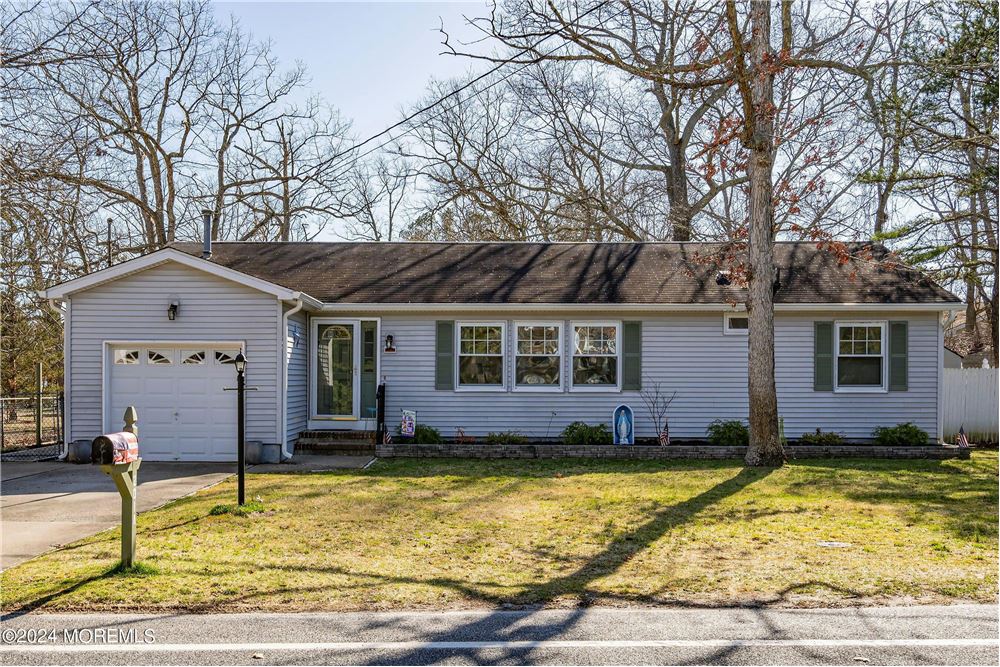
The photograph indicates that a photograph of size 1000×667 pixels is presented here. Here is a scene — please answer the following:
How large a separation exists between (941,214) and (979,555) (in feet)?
55.8

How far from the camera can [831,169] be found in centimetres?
2569

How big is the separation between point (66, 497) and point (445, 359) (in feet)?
23.4

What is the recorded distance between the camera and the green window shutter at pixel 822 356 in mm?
15023

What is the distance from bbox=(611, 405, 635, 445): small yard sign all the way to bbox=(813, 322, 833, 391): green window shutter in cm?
390

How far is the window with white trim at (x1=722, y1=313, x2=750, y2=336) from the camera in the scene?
15031 millimetres

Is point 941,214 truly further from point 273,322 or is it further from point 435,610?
point 435,610

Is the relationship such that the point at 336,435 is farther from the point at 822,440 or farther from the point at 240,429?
the point at 822,440

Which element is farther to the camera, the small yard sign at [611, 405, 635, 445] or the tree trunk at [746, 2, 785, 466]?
the small yard sign at [611, 405, 635, 445]

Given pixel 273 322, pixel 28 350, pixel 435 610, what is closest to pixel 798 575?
pixel 435 610

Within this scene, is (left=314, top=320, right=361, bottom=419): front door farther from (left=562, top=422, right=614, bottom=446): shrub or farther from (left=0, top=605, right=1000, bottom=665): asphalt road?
(left=0, top=605, right=1000, bottom=665): asphalt road

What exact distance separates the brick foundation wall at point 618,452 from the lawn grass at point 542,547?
97.8 inches

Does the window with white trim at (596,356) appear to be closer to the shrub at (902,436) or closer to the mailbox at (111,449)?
the shrub at (902,436)

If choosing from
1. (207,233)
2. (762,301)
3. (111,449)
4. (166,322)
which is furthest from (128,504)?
(207,233)

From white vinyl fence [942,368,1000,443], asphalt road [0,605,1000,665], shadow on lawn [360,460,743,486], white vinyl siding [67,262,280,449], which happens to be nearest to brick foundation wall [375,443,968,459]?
shadow on lawn [360,460,743,486]
